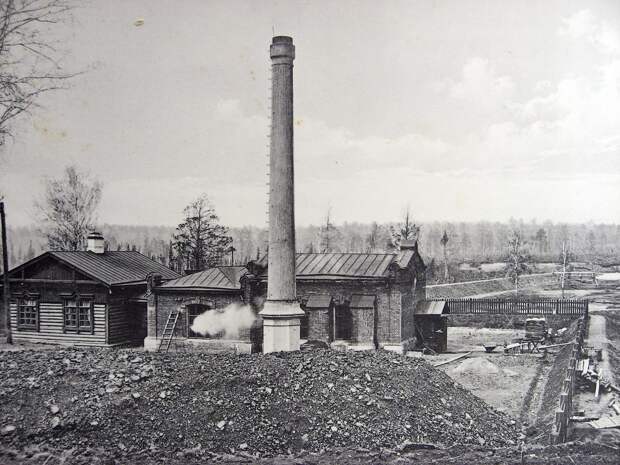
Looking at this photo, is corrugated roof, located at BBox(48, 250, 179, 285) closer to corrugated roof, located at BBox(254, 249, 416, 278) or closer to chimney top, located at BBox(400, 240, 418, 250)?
corrugated roof, located at BBox(254, 249, 416, 278)

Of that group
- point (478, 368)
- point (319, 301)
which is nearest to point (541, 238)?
→ point (319, 301)

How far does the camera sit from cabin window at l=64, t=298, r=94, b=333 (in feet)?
85.5

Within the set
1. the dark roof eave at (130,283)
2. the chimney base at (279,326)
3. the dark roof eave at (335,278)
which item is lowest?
the chimney base at (279,326)

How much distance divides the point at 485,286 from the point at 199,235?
2592cm

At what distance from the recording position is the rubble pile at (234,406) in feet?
41.0

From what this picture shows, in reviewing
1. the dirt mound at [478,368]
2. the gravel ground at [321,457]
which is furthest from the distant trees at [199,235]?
the gravel ground at [321,457]

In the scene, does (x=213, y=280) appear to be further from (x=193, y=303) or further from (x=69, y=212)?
(x=69, y=212)

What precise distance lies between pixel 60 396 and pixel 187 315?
1203 cm

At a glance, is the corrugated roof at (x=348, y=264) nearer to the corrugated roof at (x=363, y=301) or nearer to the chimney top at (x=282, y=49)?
the corrugated roof at (x=363, y=301)

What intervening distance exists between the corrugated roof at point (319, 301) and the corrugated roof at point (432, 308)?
4.53 meters

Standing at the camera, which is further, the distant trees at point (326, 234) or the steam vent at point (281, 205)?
the distant trees at point (326, 234)

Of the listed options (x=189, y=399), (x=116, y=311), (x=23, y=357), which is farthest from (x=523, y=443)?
(x=116, y=311)

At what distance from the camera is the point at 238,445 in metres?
12.3

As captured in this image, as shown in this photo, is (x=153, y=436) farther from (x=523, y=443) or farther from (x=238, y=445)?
(x=523, y=443)
